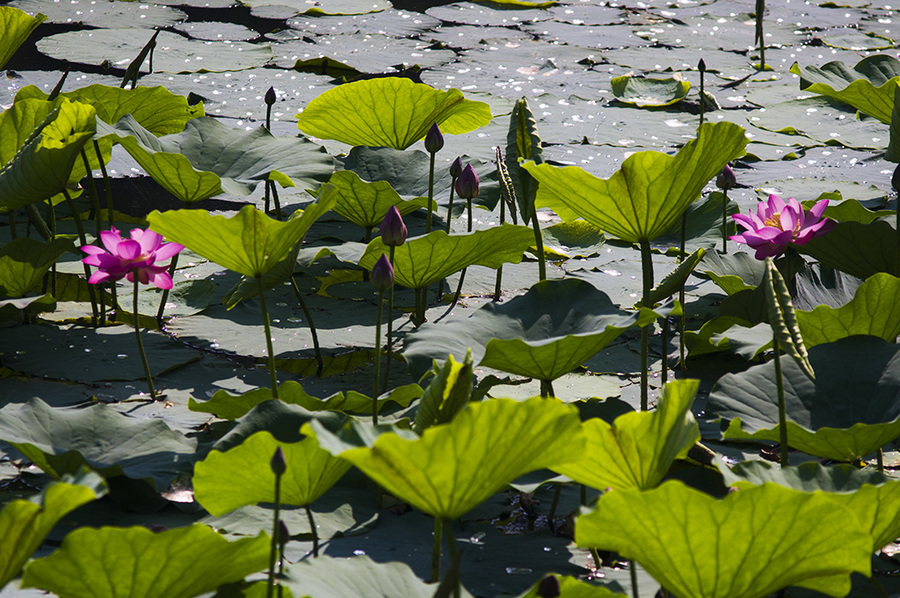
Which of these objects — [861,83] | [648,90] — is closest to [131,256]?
[861,83]

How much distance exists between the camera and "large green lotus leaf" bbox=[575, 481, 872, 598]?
82 cm

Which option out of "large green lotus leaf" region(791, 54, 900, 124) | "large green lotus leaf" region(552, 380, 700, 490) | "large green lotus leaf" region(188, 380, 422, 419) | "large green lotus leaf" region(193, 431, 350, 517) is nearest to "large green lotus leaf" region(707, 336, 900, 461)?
"large green lotus leaf" region(552, 380, 700, 490)

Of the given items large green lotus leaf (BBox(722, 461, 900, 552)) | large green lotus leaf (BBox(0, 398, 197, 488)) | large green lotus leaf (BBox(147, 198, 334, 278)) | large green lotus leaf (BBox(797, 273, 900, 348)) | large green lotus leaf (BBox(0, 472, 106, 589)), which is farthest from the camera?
large green lotus leaf (BBox(797, 273, 900, 348))

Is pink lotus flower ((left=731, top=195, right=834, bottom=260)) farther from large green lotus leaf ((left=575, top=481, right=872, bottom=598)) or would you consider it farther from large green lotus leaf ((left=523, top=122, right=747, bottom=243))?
large green lotus leaf ((left=575, top=481, right=872, bottom=598))

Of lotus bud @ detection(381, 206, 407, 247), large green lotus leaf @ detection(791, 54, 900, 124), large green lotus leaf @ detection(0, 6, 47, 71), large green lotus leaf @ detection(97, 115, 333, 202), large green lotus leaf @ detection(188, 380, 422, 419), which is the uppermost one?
large green lotus leaf @ detection(0, 6, 47, 71)

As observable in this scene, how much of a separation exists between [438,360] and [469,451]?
548mm

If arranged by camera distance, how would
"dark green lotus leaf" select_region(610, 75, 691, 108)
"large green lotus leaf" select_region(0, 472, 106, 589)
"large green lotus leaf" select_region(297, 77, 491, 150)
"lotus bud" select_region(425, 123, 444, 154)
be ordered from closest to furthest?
1. "large green lotus leaf" select_region(0, 472, 106, 589)
2. "lotus bud" select_region(425, 123, 444, 154)
3. "large green lotus leaf" select_region(297, 77, 491, 150)
4. "dark green lotus leaf" select_region(610, 75, 691, 108)

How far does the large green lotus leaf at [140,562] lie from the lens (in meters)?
0.83

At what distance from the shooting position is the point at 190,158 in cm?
206

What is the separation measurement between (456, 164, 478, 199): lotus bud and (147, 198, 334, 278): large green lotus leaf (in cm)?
45

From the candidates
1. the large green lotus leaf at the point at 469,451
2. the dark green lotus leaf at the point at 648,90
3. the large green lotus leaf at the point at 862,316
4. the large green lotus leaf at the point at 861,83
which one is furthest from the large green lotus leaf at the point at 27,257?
the dark green lotus leaf at the point at 648,90

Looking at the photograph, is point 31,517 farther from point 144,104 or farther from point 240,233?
point 144,104

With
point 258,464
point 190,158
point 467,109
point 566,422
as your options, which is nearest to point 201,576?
point 258,464

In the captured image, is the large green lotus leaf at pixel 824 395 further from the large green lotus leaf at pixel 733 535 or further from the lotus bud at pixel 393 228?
the lotus bud at pixel 393 228
